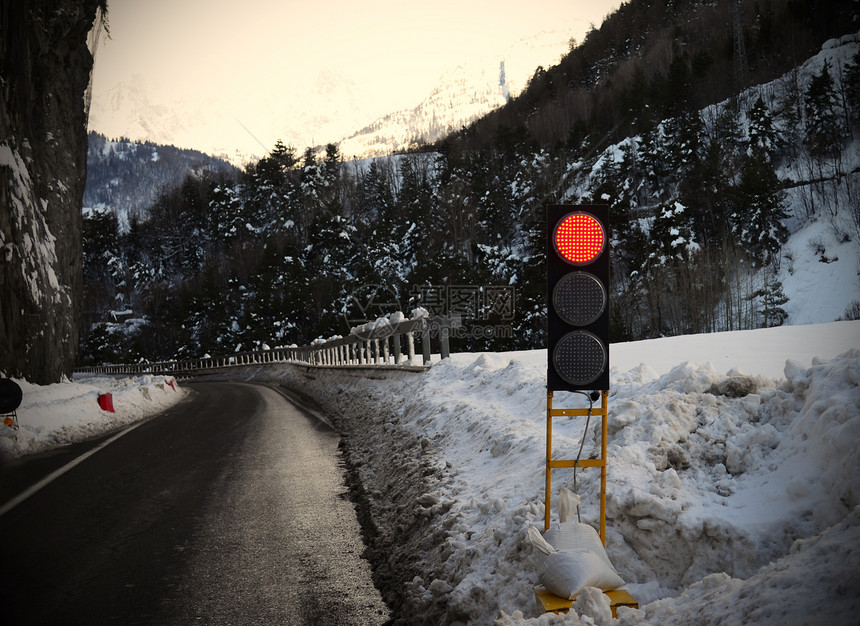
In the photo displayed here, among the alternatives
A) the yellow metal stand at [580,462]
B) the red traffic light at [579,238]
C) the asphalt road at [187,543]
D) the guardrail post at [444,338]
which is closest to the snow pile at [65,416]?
the asphalt road at [187,543]

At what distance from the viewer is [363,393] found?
15.0m

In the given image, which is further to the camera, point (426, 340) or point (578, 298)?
point (426, 340)

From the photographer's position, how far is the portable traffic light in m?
4.16

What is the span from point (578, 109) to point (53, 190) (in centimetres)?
8362

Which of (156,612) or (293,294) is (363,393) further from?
(293,294)

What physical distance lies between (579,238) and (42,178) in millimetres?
25012

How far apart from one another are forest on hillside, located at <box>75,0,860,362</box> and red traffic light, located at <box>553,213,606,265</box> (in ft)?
90.1

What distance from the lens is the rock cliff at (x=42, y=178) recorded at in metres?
19.7

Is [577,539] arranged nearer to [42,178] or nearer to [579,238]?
[579,238]

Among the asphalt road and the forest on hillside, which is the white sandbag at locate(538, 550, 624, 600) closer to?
the asphalt road

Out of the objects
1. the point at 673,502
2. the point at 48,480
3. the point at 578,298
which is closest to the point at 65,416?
the point at 48,480

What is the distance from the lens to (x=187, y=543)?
5.42 meters

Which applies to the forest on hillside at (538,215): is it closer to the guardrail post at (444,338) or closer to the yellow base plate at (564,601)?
the guardrail post at (444,338)

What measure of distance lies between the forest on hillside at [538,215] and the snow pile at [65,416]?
21.6 meters
